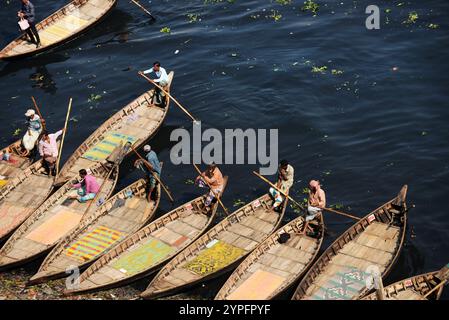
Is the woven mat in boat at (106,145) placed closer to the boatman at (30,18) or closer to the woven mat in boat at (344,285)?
the boatman at (30,18)

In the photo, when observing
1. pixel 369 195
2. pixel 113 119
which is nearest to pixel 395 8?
pixel 369 195

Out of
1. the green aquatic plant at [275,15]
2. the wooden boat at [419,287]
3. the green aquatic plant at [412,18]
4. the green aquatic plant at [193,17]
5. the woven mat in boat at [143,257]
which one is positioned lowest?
the wooden boat at [419,287]

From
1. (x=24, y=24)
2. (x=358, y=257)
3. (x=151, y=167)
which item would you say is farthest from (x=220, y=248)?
(x=24, y=24)

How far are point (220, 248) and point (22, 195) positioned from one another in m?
8.43

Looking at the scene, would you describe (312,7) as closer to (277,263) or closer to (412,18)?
(412,18)

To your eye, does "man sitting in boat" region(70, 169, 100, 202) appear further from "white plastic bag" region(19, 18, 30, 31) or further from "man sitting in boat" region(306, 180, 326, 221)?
"white plastic bag" region(19, 18, 30, 31)

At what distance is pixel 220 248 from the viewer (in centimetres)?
2181

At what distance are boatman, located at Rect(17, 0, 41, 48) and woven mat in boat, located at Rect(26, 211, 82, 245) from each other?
1415cm

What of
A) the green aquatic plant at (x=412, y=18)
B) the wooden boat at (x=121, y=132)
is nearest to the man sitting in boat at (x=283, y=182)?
the wooden boat at (x=121, y=132)

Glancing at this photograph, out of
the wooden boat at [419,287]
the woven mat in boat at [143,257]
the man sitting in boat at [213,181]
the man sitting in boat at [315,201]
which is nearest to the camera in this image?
the wooden boat at [419,287]

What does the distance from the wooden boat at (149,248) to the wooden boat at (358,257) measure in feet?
14.7

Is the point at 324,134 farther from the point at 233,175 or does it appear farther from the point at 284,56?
the point at 284,56

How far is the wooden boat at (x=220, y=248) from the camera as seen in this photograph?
20.2 m
